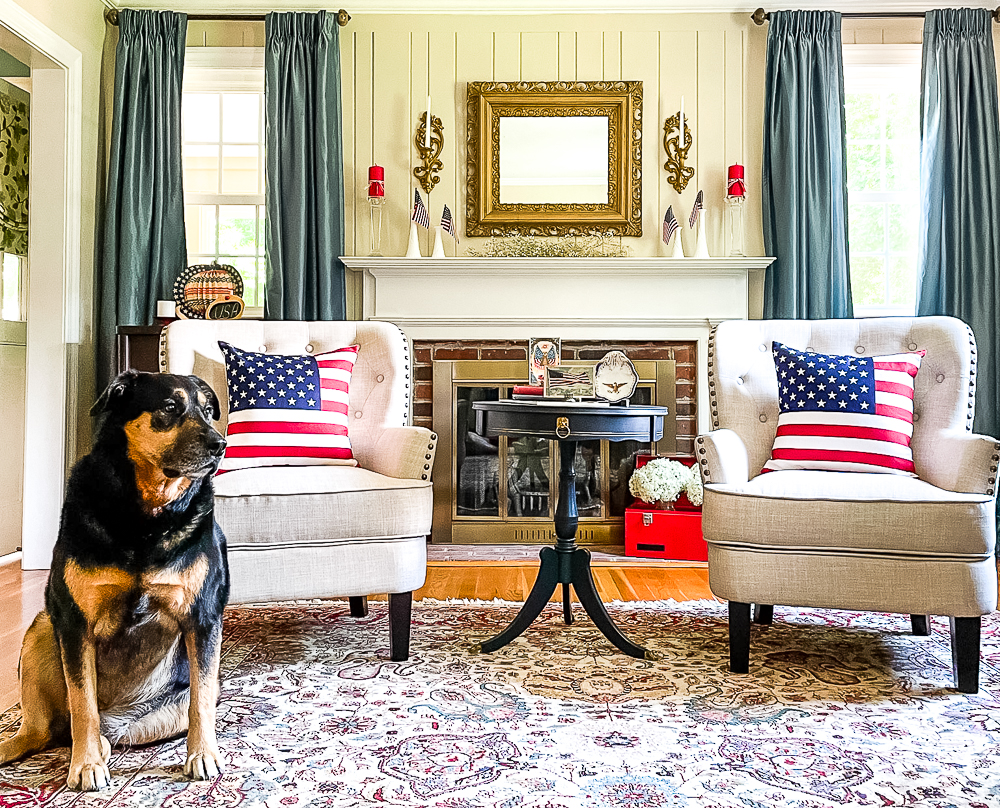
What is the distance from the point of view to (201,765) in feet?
4.87

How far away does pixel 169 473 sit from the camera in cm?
143

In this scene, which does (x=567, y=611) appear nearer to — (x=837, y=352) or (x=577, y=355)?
(x=837, y=352)

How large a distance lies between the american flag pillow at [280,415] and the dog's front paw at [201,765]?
3.13 feet

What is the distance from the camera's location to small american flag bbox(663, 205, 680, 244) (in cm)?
393

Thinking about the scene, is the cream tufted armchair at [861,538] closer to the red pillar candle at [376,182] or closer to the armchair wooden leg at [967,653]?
the armchair wooden leg at [967,653]

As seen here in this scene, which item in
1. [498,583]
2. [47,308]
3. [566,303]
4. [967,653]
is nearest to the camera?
[967,653]

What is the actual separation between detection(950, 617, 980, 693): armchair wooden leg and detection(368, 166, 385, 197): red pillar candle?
2952mm

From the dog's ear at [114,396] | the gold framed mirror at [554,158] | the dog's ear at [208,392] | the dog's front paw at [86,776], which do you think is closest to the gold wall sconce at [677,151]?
the gold framed mirror at [554,158]

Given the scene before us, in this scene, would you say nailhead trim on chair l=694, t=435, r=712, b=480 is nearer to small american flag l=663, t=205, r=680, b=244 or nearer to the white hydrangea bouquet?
the white hydrangea bouquet

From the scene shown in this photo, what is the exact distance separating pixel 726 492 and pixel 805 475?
341 mm

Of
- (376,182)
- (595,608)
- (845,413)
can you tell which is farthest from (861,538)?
(376,182)

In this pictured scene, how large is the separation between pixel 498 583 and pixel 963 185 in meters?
2.79

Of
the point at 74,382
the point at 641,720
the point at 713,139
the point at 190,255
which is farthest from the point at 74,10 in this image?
the point at 641,720

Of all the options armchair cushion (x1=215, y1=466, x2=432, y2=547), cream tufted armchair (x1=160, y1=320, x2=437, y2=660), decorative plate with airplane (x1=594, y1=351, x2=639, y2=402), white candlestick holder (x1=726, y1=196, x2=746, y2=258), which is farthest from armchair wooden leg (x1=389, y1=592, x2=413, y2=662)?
white candlestick holder (x1=726, y1=196, x2=746, y2=258)
